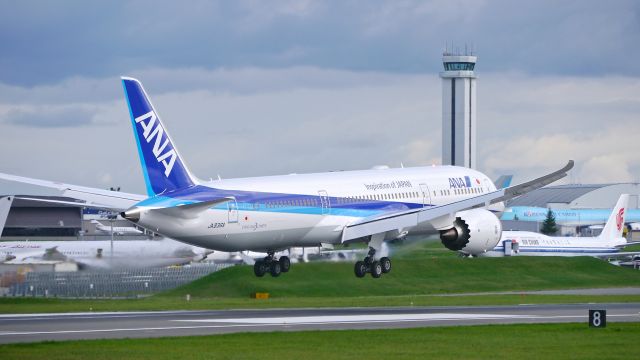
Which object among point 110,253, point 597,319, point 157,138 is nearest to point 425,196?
point 157,138

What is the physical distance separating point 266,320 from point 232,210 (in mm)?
5700

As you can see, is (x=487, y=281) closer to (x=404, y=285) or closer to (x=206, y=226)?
(x=404, y=285)

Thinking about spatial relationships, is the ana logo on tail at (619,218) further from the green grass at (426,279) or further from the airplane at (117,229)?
the airplane at (117,229)

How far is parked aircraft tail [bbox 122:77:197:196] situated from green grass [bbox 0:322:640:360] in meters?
13.2

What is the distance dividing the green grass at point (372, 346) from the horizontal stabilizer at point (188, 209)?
10730 millimetres

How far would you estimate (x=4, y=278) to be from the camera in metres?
78.2

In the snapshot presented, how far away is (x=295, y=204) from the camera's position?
59750 mm

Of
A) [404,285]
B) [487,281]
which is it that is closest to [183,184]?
[404,285]

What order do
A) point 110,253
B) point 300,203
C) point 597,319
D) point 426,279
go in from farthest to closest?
point 426,279 < point 110,253 < point 300,203 < point 597,319

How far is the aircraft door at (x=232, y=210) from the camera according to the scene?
56.6 metres

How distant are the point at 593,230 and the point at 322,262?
379 ft

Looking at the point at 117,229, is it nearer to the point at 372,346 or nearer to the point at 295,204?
the point at 295,204

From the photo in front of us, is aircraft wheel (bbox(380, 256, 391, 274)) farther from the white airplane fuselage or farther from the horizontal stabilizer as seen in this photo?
the horizontal stabilizer

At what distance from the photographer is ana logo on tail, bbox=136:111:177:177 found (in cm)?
5608
